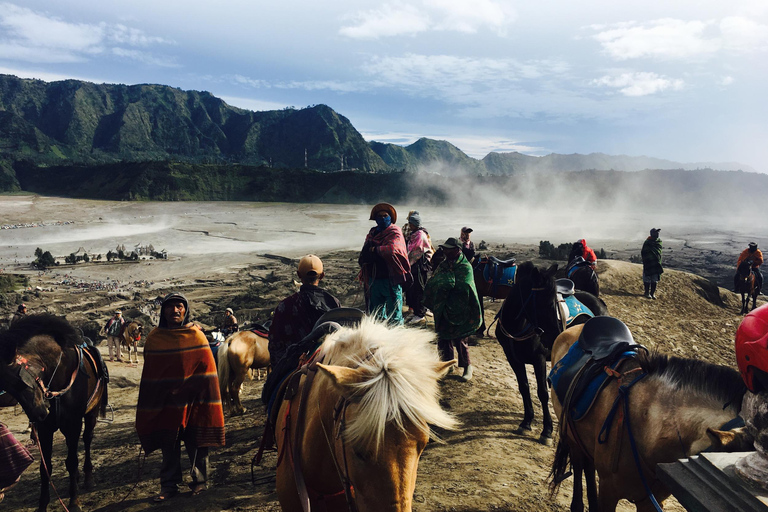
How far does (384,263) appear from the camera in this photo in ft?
17.4

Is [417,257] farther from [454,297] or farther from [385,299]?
[385,299]

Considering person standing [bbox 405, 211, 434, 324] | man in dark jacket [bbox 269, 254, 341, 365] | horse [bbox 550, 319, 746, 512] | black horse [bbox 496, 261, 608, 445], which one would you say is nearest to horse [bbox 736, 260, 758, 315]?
person standing [bbox 405, 211, 434, 324]

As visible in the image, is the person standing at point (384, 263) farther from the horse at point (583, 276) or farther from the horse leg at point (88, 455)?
the horse at point (583, 276)

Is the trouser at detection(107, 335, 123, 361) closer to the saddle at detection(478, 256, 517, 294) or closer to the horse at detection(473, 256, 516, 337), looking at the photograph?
the horse at detection(473, 256, 516, 337)

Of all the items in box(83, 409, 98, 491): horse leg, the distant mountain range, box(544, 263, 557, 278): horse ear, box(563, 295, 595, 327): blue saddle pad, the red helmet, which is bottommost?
box(83, 409, 98, 491): horse leg

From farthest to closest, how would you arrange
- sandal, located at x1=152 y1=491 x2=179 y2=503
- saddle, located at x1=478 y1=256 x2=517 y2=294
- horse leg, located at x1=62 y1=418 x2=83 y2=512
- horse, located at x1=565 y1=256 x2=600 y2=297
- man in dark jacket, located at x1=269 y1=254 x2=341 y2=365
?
saddle, located at x1=478 y1=256 x2=517 y2=294 → horse, located at x1=565 y1=256 x2=600 y2=297 → horse leg, located at x1=62 y1=418 x2=83 y2=512 → sandal, located at x1=152 y1=491 x2=179 y2=503 → man in dark jacket, located at x1=269 y1=254 x2=341 y2=365

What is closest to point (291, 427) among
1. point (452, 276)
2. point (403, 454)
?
point (403, 454)

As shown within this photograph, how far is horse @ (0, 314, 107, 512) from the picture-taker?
3760mm

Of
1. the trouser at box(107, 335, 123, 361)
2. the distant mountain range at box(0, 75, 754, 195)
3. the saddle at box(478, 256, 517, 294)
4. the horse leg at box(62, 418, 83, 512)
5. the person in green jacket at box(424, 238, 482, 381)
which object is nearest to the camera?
the horse leg at box(62, 418, 83, 512)

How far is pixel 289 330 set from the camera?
142 inches

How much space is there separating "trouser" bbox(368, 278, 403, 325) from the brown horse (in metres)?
3.00

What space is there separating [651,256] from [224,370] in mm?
11263

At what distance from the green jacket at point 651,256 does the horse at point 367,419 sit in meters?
12.1

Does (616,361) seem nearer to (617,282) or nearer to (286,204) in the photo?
(617,282)
